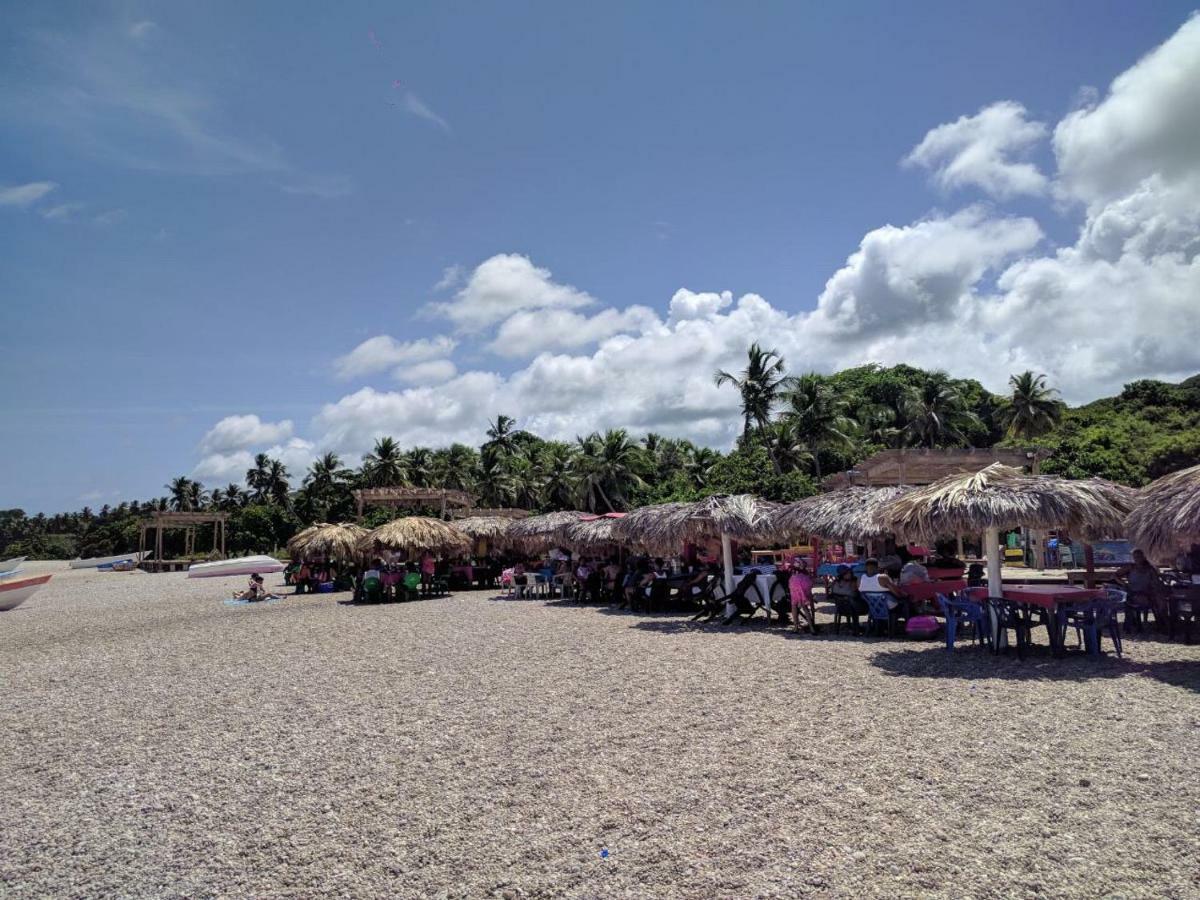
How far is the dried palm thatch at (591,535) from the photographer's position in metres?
20.8

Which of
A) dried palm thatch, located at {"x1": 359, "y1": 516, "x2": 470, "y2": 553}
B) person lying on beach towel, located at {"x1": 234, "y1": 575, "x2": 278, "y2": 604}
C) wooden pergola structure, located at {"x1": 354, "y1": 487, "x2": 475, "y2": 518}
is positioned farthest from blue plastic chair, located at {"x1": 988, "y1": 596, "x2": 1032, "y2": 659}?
wooden pergola structure, located at {"x1": 354, "y1": 487, "x2": 475, "y2": 518}

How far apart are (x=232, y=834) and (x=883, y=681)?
6575 mm

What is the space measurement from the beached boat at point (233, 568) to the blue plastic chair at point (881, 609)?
118 ft

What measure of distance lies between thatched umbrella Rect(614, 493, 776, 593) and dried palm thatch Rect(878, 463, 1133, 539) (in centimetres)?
→ 391

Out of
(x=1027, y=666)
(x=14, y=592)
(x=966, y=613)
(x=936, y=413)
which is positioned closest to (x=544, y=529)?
(x=966, y=613)

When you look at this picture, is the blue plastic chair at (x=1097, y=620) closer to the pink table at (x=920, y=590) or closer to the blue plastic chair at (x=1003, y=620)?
the blue plastic chair at (x=1003, y=620)

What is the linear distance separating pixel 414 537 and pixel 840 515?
44.1ft

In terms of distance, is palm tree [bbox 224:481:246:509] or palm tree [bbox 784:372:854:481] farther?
palm tree [bbox 224:481:246:509]

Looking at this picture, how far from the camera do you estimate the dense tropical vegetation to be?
35.5 metres

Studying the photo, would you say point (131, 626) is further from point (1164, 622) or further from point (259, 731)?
point (1164, 622)

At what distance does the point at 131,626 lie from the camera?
696 inches

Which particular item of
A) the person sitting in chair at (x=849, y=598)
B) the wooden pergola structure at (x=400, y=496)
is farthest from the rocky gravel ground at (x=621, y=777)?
the wooden pergola structure at (x=400, y=496)

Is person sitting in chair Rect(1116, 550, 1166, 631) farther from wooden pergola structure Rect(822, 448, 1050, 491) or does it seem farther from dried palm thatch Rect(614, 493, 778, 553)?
wooden pergola structure Rect(822, 448, 1050, 491)

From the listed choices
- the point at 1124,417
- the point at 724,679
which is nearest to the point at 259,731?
the point at 724,679
